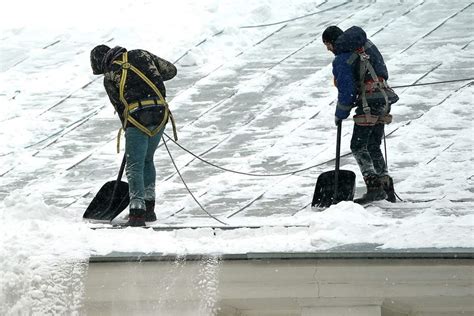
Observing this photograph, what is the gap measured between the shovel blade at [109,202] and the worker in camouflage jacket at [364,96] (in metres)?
1.91

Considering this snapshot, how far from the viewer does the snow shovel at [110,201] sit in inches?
404

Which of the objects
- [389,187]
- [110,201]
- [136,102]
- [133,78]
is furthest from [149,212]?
[389,187]

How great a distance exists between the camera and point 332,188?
10391mm

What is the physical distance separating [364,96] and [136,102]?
1861 millimetres

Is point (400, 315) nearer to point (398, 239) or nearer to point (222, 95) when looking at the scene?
point (398, 239)

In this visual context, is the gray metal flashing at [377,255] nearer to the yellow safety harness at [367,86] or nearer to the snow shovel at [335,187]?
the snow shovel at [335,187]

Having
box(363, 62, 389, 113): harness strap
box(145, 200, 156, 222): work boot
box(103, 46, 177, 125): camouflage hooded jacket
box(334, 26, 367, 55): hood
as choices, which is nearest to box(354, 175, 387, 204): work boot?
box(363, 62, 389, 113): harness strap

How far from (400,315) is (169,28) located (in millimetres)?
8747

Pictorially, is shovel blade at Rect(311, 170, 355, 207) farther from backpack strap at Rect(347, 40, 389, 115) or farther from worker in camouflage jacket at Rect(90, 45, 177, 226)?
worker in camouflage jacket at Rect(90, 45, 177, 226)

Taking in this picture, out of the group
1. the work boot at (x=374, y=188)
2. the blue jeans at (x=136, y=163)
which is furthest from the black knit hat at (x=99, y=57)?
the work boot at (x=374, y=188)

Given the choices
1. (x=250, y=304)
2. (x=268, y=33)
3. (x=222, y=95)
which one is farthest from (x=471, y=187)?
(x=268, y=33)

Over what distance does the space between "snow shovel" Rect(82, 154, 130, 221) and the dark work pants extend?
6.38ft

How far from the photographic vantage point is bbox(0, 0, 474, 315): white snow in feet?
28.1

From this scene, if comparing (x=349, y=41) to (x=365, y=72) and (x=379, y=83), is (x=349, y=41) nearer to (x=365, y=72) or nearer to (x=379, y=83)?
(x=365, y=72)
